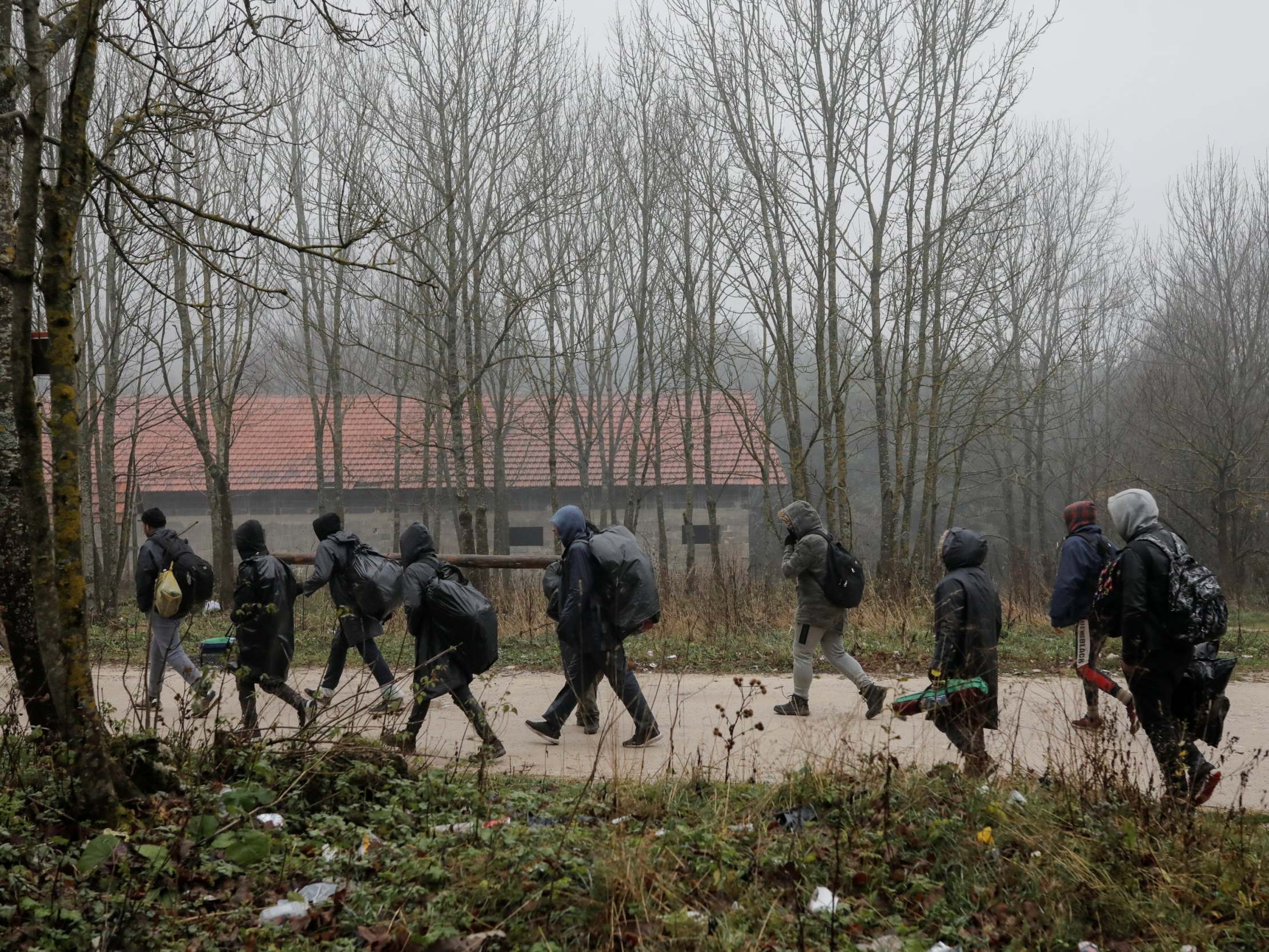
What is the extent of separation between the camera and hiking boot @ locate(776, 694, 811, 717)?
8.05 metres

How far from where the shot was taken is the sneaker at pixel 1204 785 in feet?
14.9

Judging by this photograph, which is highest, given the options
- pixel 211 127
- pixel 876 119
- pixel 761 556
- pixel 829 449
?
pixel 876 119

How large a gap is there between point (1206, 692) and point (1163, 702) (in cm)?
20

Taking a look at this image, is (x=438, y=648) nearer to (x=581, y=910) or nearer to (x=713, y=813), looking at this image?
(x=713, y=813)

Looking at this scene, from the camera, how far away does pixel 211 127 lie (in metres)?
5.87

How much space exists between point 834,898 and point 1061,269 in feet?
112

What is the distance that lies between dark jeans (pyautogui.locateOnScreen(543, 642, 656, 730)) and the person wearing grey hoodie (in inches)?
62.1

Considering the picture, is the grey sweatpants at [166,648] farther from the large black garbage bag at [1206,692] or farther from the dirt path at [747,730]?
the large black garbage bag at [1206,692]

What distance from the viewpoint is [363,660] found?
308 inches

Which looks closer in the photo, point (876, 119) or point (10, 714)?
point (10, 714)

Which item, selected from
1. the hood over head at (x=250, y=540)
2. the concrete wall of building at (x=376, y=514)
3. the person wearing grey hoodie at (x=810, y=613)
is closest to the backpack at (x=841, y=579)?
the person wearing grey hoodie at (x=810, y=613)

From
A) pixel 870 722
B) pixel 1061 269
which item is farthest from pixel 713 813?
pixel 1061 269

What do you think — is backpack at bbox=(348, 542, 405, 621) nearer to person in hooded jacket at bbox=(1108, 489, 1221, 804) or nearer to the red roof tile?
person in hooded jacket at bbox=(1108, 489, 1221, 804)

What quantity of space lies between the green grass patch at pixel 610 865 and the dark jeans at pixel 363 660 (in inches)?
101
